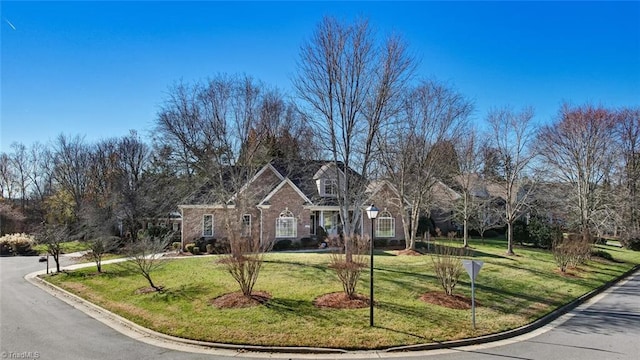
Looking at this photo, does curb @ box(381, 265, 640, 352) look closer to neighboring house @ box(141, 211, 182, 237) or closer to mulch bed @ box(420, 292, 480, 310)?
mulch bed @ box(420, 292, 480, 310)

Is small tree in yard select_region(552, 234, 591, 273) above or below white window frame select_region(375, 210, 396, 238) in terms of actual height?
below

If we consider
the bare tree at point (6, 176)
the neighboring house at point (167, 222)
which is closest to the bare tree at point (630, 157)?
the neighboring house at point (167, 222)

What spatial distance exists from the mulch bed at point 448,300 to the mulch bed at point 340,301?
2221 millimetres

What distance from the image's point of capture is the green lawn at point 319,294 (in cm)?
1105

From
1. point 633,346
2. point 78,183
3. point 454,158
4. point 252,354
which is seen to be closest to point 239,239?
point 252,354

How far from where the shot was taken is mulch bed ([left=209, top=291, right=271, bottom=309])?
1336 centimetres

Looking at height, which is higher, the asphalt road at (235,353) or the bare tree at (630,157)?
the bare tree at (630,157)

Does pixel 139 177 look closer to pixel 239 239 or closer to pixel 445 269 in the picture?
pixel 239 239

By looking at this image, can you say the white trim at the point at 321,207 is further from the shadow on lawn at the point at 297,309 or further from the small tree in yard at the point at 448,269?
the shadow on lawn at the point at 297,309

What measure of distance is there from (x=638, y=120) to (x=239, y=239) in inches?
1725

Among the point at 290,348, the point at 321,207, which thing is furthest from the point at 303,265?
the point at 321,207

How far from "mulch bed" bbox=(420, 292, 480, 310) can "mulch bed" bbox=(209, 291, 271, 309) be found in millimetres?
5516

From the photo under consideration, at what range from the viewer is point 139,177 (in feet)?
174

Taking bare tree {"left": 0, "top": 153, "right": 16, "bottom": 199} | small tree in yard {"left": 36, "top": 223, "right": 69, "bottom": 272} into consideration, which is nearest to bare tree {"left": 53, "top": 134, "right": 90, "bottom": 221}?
bare tree {"left": 0, "top": 153, "right": 16, "bottom": 199}
